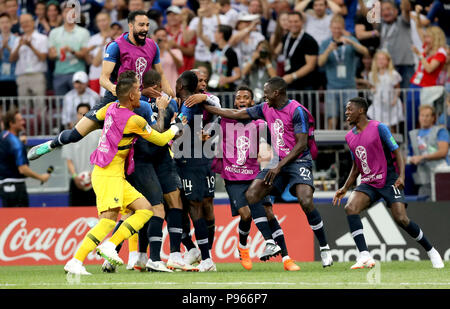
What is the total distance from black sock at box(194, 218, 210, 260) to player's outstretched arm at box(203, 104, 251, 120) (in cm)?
149

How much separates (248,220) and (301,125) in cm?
168

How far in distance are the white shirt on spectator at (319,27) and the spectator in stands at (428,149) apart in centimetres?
263

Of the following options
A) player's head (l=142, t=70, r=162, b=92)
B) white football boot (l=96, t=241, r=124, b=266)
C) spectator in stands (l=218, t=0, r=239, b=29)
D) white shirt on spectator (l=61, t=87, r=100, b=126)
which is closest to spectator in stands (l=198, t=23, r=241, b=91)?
spectator in stands (l=218, t=0, r=239, b=29)

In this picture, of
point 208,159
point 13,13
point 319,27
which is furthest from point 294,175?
point 13,13

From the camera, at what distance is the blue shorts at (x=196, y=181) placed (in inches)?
489

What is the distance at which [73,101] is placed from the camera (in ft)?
57.0

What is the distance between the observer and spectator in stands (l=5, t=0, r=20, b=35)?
19.5m

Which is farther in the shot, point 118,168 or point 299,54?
point 299,54

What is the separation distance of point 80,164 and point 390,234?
19.0 ft

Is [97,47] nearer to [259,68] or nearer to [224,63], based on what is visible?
[224,63]

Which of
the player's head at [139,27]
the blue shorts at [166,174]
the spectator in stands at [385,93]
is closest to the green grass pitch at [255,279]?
the blue shorts at [166,174]

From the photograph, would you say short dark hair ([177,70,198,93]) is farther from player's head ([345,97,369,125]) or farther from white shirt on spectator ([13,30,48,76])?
white shirt on spectator ([13,30,48,76])

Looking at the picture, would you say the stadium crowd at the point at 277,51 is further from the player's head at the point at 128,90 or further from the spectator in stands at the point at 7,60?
the player's head at the point at 128,90

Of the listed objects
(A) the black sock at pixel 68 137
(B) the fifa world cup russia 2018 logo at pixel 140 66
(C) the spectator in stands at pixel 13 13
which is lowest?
(A) the black sock at pixel 68 137
